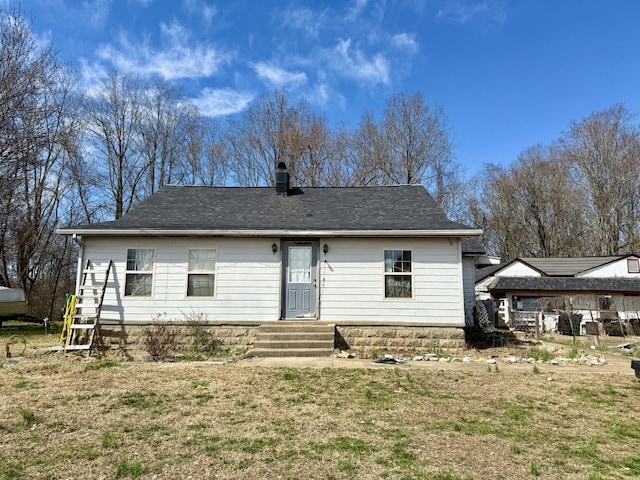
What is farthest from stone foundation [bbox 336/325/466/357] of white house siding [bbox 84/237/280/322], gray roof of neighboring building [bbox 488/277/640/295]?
gray roof of neighboring building [bbox 488/277/640/295]

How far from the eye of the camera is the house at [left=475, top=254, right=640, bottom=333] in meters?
17.4

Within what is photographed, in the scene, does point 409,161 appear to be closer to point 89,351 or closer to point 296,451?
point 89,351

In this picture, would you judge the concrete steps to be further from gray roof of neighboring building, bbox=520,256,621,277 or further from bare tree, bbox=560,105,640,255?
bare tree, bbox=560,105,640,255

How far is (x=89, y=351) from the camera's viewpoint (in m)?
8.91

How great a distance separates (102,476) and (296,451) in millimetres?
1655

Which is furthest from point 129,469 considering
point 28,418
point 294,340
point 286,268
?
point 286,268

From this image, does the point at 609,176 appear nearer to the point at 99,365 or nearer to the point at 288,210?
the point at 288,210

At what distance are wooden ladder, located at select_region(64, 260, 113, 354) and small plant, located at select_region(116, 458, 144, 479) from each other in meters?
6.75

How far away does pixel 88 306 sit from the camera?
380 inches

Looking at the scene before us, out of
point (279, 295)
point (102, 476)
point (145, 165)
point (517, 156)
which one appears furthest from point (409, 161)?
point (102, 476)

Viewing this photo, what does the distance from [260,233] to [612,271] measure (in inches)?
939

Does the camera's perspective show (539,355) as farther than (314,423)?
Yes

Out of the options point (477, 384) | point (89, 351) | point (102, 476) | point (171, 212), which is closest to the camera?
point (102, 476)

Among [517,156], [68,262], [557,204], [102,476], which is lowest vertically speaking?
[102,476]
